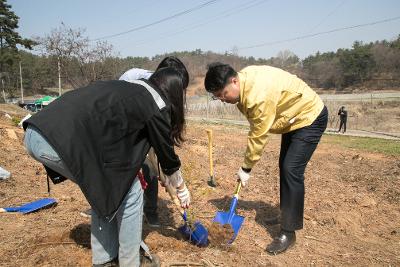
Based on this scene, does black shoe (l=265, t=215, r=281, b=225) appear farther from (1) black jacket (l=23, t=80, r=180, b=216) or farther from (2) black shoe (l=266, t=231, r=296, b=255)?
(1) black jacket (l=23, t=80, r=180, b=216)

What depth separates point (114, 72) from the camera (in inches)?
873

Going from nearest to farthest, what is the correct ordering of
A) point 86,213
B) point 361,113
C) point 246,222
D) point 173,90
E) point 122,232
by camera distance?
point 173,90
point 122,232
point 86,213
point 246,222
point 361,113

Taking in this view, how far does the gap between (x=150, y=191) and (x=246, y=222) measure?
1144 millimetres

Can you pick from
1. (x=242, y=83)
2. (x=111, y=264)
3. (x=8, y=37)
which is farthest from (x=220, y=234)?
(x=8, y=37)

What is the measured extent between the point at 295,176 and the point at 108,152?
1870 millimetres

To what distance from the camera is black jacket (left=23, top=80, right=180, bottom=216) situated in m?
1.95

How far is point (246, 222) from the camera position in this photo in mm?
3941

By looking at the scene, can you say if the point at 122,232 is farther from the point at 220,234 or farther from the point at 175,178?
the point at 220,234

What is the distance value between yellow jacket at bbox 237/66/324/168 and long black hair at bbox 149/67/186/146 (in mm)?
887

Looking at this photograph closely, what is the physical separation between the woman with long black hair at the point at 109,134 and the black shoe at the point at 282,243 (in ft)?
4.84

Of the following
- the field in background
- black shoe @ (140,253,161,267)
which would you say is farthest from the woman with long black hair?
the field in background

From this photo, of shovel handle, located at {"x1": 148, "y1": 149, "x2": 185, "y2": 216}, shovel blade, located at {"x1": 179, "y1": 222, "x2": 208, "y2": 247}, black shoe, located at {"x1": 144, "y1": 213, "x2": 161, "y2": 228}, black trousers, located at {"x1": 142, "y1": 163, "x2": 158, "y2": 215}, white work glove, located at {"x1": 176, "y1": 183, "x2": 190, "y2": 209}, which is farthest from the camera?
black shoe, located at {"x1": 144, "y1": 213, "x2": 161, "y2": 228}

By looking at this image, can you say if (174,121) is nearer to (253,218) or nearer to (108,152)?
(108,152)

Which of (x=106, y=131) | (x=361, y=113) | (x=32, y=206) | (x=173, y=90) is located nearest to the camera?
(x=106, y=131)
